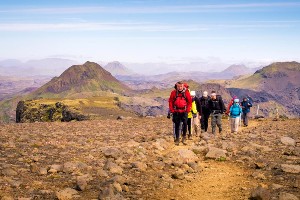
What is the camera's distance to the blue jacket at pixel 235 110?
28.1 m

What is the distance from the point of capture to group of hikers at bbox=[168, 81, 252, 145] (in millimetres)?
19391

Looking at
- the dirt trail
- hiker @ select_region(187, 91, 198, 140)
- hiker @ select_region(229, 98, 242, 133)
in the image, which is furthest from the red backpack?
hiker @ select_region(229, 98, 242, 133)

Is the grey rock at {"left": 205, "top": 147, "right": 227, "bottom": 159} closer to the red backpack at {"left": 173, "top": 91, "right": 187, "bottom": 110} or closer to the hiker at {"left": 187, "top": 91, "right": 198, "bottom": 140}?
the red backpack at {"left": 173, "top": 91, "right": 187, "bottom": 110}

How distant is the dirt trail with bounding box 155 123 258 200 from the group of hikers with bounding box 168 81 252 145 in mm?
4989

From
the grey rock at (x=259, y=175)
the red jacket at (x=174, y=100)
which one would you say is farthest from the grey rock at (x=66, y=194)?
the red jacket at (x=174, y=100)

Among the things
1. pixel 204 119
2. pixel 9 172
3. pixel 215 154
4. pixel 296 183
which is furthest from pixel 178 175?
pixel 204 119

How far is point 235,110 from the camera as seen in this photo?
28.2 metres

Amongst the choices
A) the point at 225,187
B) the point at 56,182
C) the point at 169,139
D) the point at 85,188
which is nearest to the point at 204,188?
the point at 225,187

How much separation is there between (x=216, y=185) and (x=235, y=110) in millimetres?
16783

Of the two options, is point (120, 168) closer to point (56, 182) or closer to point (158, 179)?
point (158, 179)

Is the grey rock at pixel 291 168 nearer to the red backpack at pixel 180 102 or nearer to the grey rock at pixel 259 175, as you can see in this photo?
the grey rock at pixel 259 175

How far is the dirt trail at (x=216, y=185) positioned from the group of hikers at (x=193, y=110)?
4.99 meters

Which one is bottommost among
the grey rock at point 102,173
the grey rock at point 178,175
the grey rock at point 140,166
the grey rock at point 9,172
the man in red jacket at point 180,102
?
the grey rock at point 178,175

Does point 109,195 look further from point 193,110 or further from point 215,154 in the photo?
point 193,110
